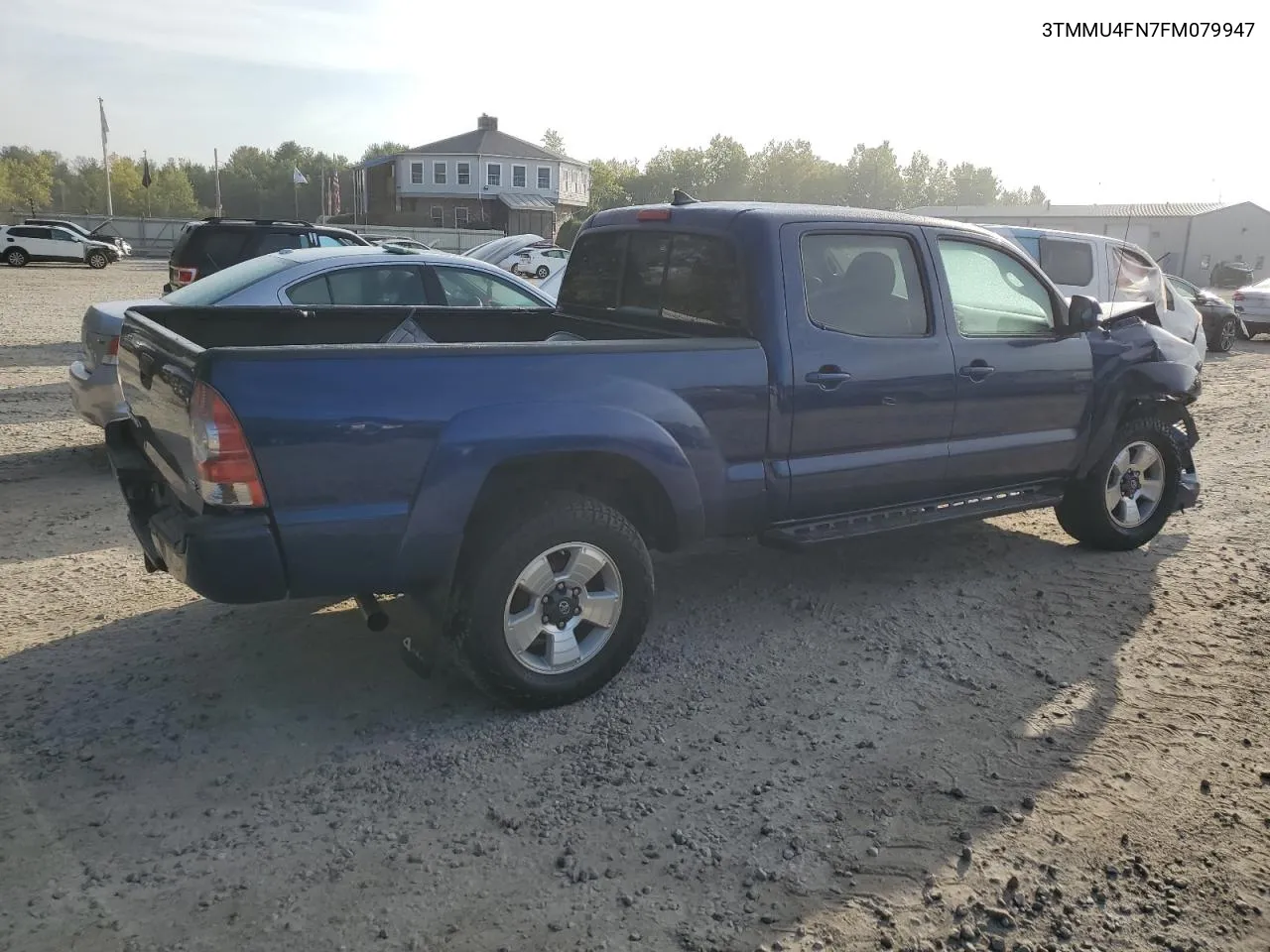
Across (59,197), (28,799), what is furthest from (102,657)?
(59,197)

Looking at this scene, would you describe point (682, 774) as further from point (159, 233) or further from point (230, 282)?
point (159, 233)

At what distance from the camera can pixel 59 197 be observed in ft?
335

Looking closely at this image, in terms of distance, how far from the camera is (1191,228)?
5903cm

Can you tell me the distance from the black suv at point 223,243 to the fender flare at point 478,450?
930 centimetres

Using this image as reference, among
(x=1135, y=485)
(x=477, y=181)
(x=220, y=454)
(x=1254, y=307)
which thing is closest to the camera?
(x=220, y=454)

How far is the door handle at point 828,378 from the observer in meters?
4.72

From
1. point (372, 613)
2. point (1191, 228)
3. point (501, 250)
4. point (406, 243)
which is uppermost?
point (1191, 228)

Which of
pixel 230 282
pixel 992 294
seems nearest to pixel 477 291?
pixel 230 282

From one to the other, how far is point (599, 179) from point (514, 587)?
103m

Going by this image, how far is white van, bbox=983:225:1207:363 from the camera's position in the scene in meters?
11.4

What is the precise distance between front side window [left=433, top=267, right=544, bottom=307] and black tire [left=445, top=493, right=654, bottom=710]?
14.5 ft

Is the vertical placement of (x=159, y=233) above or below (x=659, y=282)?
above

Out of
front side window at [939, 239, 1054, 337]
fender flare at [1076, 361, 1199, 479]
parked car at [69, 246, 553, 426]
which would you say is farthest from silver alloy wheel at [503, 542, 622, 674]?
parked car at [69, 246, 553, 426]

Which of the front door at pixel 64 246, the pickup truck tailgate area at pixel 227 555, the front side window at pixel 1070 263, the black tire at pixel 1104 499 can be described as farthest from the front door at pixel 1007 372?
the front door at pixel 64 246
